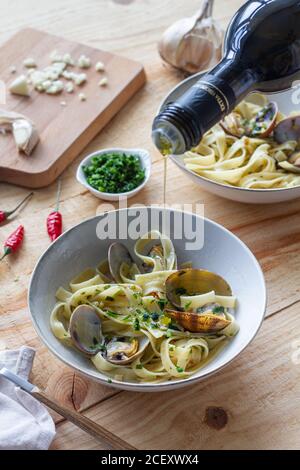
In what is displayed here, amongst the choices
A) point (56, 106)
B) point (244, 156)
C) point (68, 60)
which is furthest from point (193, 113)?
point (68, 60)

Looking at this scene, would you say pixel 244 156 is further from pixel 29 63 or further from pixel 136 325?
pixel 29 63

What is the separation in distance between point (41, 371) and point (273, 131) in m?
1.31

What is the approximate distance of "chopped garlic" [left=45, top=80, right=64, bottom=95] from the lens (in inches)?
111

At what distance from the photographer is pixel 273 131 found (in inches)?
98.1

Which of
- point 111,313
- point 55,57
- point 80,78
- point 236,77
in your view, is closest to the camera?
point 111,313

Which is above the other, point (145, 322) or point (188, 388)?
point (145, 322)

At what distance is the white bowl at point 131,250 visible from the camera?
5.68 ft

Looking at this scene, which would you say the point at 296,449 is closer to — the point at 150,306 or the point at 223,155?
the point at 150,306

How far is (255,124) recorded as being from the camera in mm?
2549

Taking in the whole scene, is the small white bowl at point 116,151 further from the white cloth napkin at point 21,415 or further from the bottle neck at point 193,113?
the white cloth napkin at point 21,415
